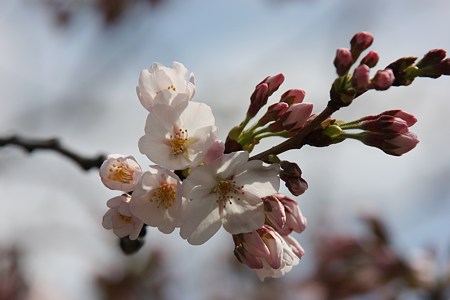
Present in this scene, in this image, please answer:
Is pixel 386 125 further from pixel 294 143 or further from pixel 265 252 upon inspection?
pixel 265 252

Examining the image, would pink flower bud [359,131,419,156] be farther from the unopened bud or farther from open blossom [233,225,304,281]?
open blossom [233,225,304,281]

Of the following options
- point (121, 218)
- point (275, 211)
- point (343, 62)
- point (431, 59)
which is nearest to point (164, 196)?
point (121, 218)

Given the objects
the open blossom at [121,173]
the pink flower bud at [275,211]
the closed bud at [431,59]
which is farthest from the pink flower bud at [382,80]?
the open blossom at [121,173]

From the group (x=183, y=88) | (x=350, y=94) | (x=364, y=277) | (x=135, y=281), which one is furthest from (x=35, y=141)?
(x=135, y=281)

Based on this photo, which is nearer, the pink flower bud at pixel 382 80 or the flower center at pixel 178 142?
the pink flower bud at pixel 382 80

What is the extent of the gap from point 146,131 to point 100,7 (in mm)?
5528

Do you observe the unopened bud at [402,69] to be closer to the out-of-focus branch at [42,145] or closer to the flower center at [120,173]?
the flower center at [120,173]

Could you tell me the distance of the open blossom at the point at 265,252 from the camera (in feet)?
5.57

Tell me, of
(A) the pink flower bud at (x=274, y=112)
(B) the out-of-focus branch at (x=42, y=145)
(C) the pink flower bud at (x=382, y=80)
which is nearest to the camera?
(C) the pink flower bud at (x=382, y=80)

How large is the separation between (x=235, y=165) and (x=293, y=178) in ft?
0.51

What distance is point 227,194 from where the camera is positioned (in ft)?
5.62

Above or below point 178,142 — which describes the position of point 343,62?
above

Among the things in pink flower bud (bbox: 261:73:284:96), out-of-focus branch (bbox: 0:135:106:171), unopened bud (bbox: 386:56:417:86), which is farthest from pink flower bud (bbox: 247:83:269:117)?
out-of-focus branch (bbox: 0:135:106:171)

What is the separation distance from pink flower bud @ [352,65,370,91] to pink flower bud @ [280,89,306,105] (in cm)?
28
